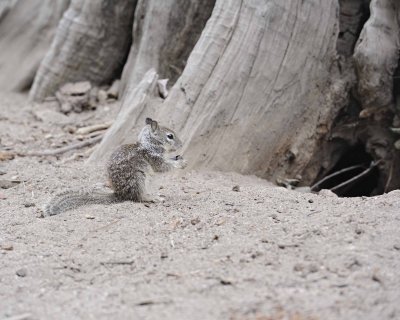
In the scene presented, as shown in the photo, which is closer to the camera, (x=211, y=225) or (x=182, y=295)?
(x=182, y=295)

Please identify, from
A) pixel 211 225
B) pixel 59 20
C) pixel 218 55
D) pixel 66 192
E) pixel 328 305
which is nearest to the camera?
pixel 328 305

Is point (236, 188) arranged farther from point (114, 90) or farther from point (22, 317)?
point (114, 90)

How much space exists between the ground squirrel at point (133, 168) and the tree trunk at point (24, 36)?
3.89 meters

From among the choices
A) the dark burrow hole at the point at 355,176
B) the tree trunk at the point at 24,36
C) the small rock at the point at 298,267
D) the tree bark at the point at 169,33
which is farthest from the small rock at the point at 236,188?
the tree trunk at the point at 24,36

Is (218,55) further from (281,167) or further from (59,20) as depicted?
(59,20)

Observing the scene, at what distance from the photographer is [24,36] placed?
9211 mm

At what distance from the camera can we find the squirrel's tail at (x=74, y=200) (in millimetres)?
5008

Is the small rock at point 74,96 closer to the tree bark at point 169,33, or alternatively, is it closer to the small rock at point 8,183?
the tree bark at point 169,33

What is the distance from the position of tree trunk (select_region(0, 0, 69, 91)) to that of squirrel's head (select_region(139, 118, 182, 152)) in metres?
3.82

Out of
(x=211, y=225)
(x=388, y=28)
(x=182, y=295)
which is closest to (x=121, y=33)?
(x=388, y=28)

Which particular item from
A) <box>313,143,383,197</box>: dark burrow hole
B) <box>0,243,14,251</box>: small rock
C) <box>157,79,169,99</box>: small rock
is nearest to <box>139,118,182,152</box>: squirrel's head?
<box>157,79,169,99</box>: small rock

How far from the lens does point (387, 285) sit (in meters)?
3.45

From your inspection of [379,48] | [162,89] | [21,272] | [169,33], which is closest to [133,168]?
[162,89]

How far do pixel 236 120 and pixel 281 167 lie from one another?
919mm
